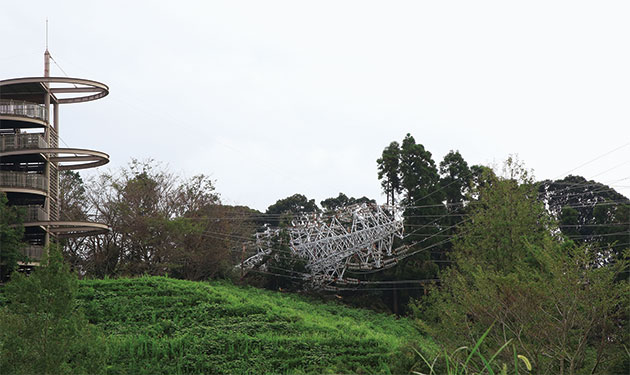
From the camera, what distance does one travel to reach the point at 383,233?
31.0 m

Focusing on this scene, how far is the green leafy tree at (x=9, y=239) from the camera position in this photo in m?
19.5

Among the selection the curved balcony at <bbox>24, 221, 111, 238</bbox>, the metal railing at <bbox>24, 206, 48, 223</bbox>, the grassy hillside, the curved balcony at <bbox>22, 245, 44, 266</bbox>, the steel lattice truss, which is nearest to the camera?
the grassy hillside

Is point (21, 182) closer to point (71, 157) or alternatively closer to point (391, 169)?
point (71, 157)

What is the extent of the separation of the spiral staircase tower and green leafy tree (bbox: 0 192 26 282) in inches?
45.2

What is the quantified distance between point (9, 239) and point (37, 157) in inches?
171

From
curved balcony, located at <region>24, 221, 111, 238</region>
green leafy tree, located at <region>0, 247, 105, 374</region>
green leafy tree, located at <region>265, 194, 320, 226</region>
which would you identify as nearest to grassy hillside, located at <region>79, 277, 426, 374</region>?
curved balcony, located at <region>24, 221, 111, 238</region>

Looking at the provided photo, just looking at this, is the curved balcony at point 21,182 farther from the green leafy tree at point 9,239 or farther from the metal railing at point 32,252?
the metal railing at point 32,252

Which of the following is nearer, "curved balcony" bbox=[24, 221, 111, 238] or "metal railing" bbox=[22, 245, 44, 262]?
"metal railing" bbox=[22, 245, 44, 262]

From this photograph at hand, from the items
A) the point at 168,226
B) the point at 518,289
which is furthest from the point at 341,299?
the point at 518,289

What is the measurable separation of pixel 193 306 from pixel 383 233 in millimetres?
13316

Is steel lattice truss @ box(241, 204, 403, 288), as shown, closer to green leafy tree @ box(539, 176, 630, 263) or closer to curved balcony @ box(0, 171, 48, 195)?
green leafy tree @ box(539, 176, 630, 263)

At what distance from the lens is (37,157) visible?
23.1 meters

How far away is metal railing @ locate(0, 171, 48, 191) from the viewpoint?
2220 centimetres

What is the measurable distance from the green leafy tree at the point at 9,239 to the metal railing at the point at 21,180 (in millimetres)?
1755
